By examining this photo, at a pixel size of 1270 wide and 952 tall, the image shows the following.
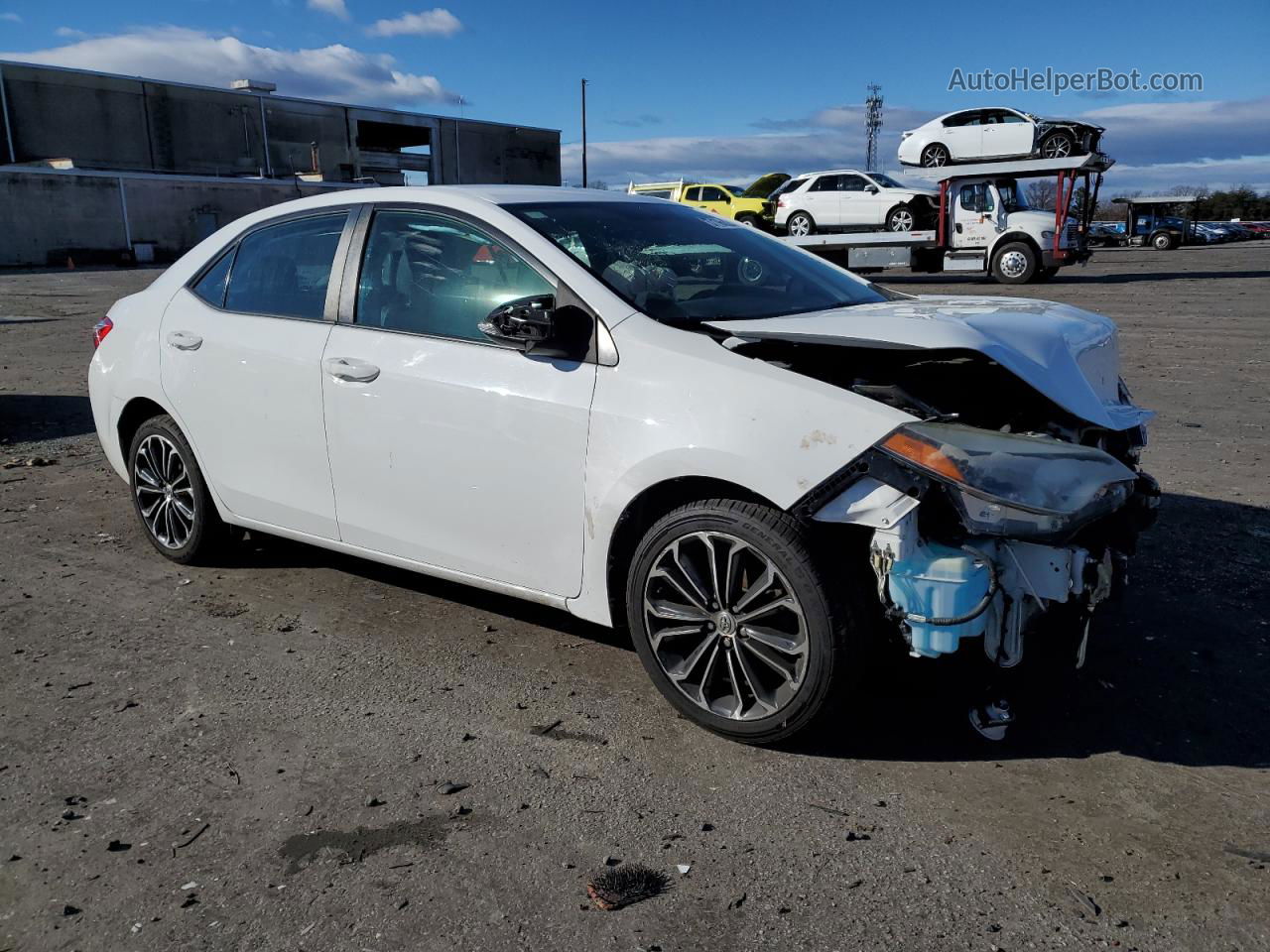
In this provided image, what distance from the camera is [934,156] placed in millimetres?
23859

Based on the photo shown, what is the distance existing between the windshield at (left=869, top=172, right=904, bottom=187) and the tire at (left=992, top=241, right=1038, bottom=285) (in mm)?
3180

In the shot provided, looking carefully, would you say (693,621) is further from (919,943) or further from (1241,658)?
(1241,658)

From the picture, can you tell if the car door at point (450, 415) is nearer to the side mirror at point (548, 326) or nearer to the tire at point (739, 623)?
the side mirror at point (548, 326)

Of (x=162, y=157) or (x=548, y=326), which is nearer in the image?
(x=548, y=326)

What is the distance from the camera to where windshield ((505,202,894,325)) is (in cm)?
379

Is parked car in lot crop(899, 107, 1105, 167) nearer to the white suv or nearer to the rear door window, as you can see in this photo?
the white suv

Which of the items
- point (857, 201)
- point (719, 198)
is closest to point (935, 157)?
point (857, 201)

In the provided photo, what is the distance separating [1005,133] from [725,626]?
73.9ft

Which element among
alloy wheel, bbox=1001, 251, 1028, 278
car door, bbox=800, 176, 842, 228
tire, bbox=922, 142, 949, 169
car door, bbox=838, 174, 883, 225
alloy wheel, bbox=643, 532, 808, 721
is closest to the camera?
alloy wheel, bbox=643, 532, 808, 721

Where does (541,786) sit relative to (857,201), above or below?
below

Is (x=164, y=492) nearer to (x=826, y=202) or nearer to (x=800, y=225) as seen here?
(x=826, y=202)

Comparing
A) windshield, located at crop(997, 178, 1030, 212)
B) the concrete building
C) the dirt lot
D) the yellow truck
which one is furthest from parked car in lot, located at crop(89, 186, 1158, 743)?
the concrete building

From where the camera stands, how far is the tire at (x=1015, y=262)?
2312 cm

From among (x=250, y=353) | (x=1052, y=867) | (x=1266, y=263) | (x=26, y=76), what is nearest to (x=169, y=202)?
(x=26, y=76)
